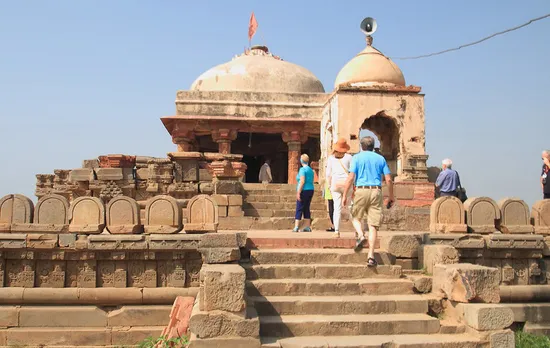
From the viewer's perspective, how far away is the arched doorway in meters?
14.6

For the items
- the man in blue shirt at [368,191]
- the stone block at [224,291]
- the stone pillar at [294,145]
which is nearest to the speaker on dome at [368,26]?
the stone pillar at [294,145]

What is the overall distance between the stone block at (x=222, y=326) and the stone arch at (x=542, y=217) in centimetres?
452

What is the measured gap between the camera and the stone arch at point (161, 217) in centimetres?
653

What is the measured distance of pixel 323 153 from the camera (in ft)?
49.1

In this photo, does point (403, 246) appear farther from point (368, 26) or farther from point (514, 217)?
point (368, 26)

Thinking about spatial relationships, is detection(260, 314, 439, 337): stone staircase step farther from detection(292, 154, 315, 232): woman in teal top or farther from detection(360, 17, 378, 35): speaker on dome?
detection(360, 17, 378, 35): speaker on dome

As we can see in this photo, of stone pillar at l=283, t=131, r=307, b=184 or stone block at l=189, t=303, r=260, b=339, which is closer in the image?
stone block at l=189, t=303, r=260, b=339

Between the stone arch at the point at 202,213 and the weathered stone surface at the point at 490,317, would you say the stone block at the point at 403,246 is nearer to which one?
the weathered stone surface at the point at 490,317

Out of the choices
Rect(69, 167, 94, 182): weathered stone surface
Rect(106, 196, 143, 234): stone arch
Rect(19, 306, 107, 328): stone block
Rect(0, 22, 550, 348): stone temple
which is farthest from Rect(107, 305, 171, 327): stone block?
Rect(69, 167, 94, 182): weathered stone surface

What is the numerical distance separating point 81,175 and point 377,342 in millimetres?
7657

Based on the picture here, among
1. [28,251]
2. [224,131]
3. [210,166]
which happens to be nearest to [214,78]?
[224,131]

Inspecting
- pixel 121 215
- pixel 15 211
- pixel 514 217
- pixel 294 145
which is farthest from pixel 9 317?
pixel 294 145

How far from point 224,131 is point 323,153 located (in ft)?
15.4

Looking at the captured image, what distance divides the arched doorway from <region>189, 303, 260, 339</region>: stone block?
1037 centimetres
